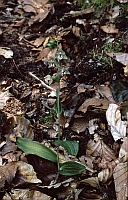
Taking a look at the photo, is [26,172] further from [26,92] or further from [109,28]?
[109,28]

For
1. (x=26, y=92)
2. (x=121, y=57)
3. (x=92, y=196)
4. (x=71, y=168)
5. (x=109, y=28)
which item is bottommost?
(x=92, y=196)

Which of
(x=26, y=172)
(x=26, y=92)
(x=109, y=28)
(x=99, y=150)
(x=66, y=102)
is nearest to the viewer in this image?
(x=26, y=172)

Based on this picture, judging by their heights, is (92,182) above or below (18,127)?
below

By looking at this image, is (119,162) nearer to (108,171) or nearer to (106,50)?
(108,171)

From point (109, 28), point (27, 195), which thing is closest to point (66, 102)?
point (27, 195)

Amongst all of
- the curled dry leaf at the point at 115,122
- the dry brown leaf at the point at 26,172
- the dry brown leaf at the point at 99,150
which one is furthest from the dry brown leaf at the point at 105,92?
the dry brown leaf at the point at 26,172

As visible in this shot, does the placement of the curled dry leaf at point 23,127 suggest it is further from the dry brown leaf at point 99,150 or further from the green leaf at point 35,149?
the dry brown leaf at point 99,150
